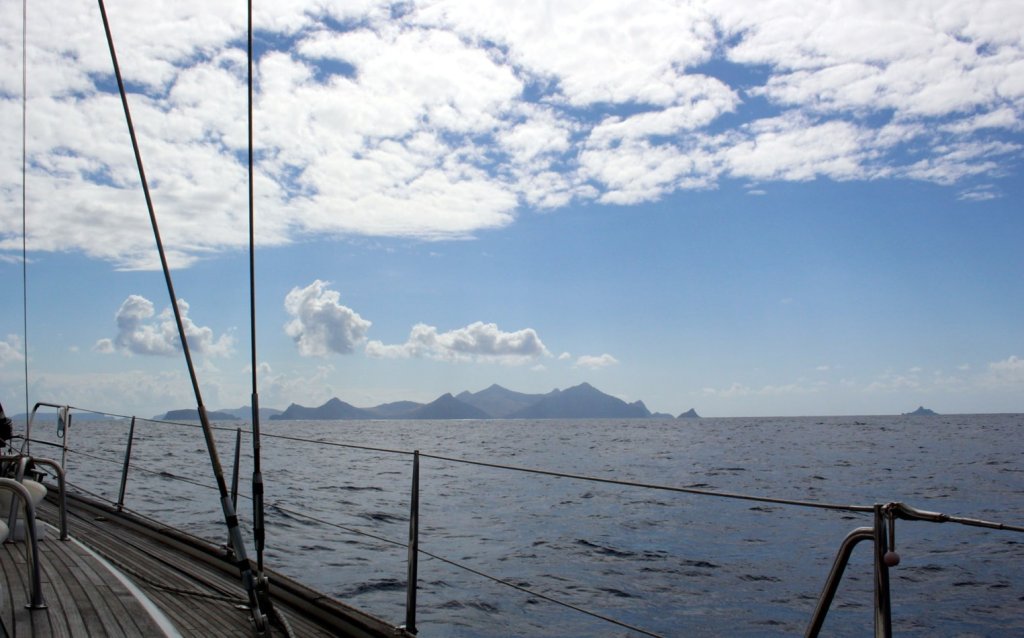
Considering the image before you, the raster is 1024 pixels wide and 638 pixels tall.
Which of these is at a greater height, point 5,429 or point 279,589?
point 5,429

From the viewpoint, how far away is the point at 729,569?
11.9 meters

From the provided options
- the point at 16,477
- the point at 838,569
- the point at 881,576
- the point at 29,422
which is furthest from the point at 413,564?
the point at 29,422

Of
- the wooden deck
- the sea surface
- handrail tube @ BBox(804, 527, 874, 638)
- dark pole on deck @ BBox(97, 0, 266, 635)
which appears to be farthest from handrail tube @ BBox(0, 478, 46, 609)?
handrail tube @ BBox(804, 527, 874, 638)

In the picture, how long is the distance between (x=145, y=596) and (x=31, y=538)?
86 cm

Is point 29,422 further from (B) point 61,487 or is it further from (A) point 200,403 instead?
(A) point 200,403

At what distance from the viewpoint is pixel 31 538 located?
342 cm

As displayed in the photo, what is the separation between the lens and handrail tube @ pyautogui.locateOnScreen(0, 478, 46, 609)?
3.37m

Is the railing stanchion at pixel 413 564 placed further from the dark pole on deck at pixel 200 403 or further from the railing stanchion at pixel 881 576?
the railing stanchion at pixel 881 576

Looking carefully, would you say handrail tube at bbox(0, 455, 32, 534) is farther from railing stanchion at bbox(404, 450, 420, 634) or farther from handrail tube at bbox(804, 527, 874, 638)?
handrail tube at bbox(804, 527, 874, 638)

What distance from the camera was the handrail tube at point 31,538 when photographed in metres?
3.37

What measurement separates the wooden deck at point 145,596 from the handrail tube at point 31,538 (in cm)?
5

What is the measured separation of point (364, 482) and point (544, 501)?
6238 mm

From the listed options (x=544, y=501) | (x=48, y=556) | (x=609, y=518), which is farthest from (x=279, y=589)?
(x=544, y=501)

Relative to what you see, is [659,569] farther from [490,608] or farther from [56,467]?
[56,467]
